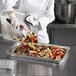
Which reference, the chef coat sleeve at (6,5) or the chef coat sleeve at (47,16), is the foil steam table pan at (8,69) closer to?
the chef coat sleeve at (6,5)

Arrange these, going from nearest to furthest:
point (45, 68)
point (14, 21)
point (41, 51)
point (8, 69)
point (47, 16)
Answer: point (8, 69) < point (45, 68) < point (41, 51) < point (14, 21) < point (47, 16)

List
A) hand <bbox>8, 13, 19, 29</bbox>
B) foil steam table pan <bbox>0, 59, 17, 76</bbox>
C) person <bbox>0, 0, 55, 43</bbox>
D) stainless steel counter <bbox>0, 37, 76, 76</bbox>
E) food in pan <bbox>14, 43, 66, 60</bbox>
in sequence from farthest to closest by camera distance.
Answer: person <bbox>0, 0, 55, 43</bbox>, hand <bbox>8, 13, 19, 29</bbox>, food in pan <bbox>14, 43, 66, 60</bbox>, stainless steel counter <bbox>0, 37, 76, 76</bbox>, foil steam table pan <bbox>0, 59, 17, 76</bbox>

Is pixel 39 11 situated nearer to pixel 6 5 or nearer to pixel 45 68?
pixel 6 5

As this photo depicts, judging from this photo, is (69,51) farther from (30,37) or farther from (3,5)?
(3,5)

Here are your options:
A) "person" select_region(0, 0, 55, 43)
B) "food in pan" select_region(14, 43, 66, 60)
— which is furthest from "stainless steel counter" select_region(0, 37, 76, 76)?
"person" select_region(0, 0, 55, 43)

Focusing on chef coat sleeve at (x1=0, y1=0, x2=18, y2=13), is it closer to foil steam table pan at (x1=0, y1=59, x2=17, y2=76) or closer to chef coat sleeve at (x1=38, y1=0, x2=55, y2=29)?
chef coat sleeve at (x1=38, y1=0, x2=55, y2=29)

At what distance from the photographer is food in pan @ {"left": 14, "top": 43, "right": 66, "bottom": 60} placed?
5.46ft

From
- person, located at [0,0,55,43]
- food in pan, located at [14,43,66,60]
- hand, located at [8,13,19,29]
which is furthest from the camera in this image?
person, located at [0,0,55,43]

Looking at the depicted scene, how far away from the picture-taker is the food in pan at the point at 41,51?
5.46ft

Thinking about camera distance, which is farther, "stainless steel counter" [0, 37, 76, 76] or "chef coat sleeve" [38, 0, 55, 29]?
"chef coat sleeve" [38, 0, 55, 29]

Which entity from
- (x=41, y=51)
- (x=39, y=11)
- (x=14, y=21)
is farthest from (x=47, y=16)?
(x=41, y=51)

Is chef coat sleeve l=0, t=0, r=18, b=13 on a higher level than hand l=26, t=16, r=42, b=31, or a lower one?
higher

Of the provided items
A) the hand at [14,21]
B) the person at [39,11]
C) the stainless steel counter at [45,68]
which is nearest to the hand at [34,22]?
the person at [39,11]

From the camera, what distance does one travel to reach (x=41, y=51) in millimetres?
1714
